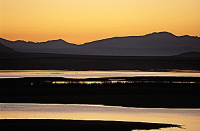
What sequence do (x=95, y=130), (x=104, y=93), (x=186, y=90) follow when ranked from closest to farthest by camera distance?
(x=95, y=130) → (x=104, y=93) → (x=186, y=90)

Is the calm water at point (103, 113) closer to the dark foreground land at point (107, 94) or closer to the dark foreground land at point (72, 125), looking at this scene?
the dark foreground land at point (72, 125)

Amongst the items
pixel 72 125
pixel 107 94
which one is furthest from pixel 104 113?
pixel 107 94

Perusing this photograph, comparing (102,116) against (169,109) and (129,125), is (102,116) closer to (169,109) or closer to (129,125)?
(129,125)

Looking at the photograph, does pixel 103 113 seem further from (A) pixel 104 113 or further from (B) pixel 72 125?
(B) pixel 72 125

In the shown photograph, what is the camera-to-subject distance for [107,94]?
38781 millimetres

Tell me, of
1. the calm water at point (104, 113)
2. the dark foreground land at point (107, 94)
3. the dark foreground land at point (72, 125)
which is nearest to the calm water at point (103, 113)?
the calm water at point (104, 113)

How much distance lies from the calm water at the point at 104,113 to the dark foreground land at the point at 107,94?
273 cm

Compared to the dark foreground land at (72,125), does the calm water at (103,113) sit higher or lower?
higher

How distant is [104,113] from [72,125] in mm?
4445

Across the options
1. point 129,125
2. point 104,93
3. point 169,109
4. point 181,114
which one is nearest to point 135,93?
point 104,93

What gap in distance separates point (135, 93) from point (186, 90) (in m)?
4.84

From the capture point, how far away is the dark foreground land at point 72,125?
2198 cm

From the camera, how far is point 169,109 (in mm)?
29359

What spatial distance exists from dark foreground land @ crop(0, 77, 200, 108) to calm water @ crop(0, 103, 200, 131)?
2732mm
